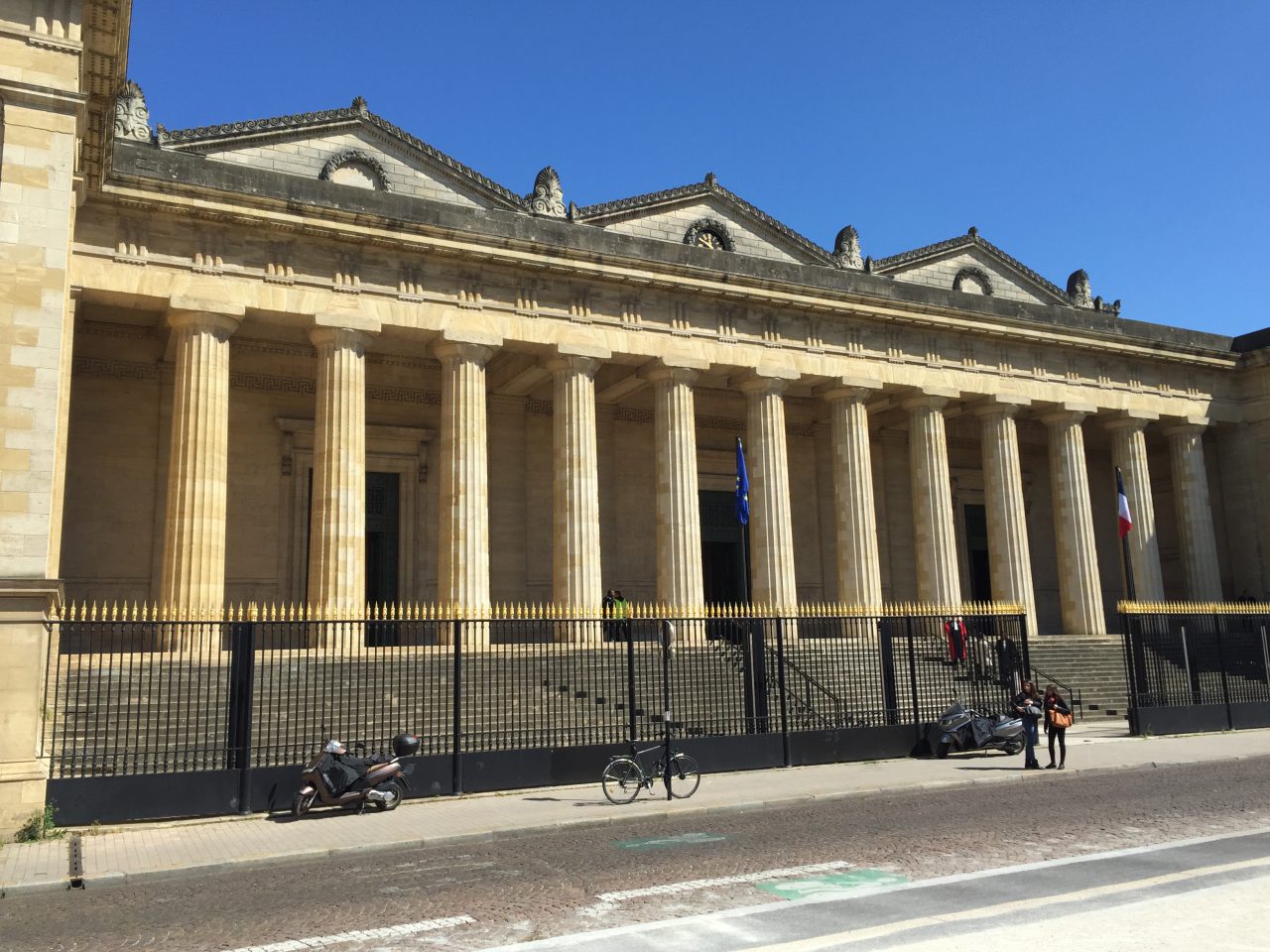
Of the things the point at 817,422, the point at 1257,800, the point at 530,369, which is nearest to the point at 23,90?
the point at 530,369

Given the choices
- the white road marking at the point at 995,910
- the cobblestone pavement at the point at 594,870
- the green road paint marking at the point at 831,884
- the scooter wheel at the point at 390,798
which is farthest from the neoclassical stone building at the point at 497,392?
the white road marking at the point at 995,910

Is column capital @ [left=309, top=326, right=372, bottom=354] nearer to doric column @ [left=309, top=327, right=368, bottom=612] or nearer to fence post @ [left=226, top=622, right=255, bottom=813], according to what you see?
doric column @ [left=309, top=327, right=368, bottom=612]

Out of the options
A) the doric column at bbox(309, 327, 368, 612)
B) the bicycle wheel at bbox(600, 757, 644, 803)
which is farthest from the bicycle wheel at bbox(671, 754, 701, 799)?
the doric column at bbox(309, 327, 368, 612)

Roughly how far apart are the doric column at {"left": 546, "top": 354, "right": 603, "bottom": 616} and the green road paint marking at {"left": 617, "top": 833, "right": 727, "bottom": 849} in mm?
11813

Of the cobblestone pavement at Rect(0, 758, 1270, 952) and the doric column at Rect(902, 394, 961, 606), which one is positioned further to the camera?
the doric column at Rect(902, 394, 961, 606)

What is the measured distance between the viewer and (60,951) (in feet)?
20.8

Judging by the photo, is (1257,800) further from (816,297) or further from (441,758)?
(816,297)

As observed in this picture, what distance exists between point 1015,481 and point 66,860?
24385 mm

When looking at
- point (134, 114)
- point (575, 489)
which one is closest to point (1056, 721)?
point (575, 489)

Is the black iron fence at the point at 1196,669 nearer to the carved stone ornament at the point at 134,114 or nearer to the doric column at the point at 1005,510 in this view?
the doric column at the point at 1005,510

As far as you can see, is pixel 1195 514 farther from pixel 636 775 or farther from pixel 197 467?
pixel 197 467

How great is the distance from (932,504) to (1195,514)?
9.58 m

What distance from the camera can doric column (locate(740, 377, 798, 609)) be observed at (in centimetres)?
2434

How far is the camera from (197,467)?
62.1 feet
